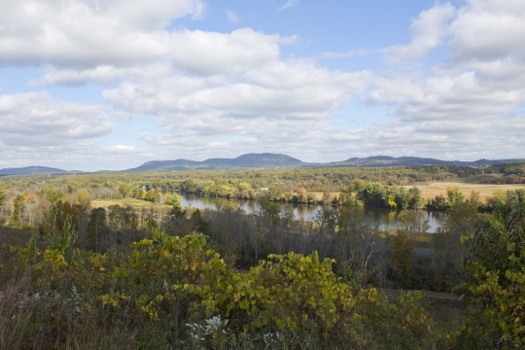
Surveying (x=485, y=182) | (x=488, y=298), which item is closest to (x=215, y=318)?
(x=488, y=298)

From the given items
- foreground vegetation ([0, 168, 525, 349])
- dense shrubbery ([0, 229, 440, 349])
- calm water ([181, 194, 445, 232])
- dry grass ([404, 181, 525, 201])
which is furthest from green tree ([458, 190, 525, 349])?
dry grass ([404, 181, 525, 201])

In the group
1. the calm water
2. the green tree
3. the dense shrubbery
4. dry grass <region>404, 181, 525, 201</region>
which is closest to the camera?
the dense shrubbery

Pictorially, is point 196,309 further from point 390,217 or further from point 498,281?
point 390,217

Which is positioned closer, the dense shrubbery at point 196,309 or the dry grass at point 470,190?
the dense shrubbery at point 196,309

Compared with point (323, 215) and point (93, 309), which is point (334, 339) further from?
point (323, 215)

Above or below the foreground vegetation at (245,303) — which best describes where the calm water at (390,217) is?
below

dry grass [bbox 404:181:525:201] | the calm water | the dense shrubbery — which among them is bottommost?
the calm water

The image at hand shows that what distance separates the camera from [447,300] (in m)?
29.9

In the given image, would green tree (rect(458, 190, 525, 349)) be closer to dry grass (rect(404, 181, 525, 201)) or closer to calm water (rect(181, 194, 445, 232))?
calm water (rect(181, 194, 445, 232))

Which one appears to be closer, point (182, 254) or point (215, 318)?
point (215, 318)

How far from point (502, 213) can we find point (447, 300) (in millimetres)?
28950

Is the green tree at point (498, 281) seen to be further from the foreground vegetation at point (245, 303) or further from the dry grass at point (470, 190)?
the dry grass at point (470, 190)

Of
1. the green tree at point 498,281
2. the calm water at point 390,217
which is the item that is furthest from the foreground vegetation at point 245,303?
the calm water at point 390,217

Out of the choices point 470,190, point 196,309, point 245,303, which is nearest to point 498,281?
point 245,303
